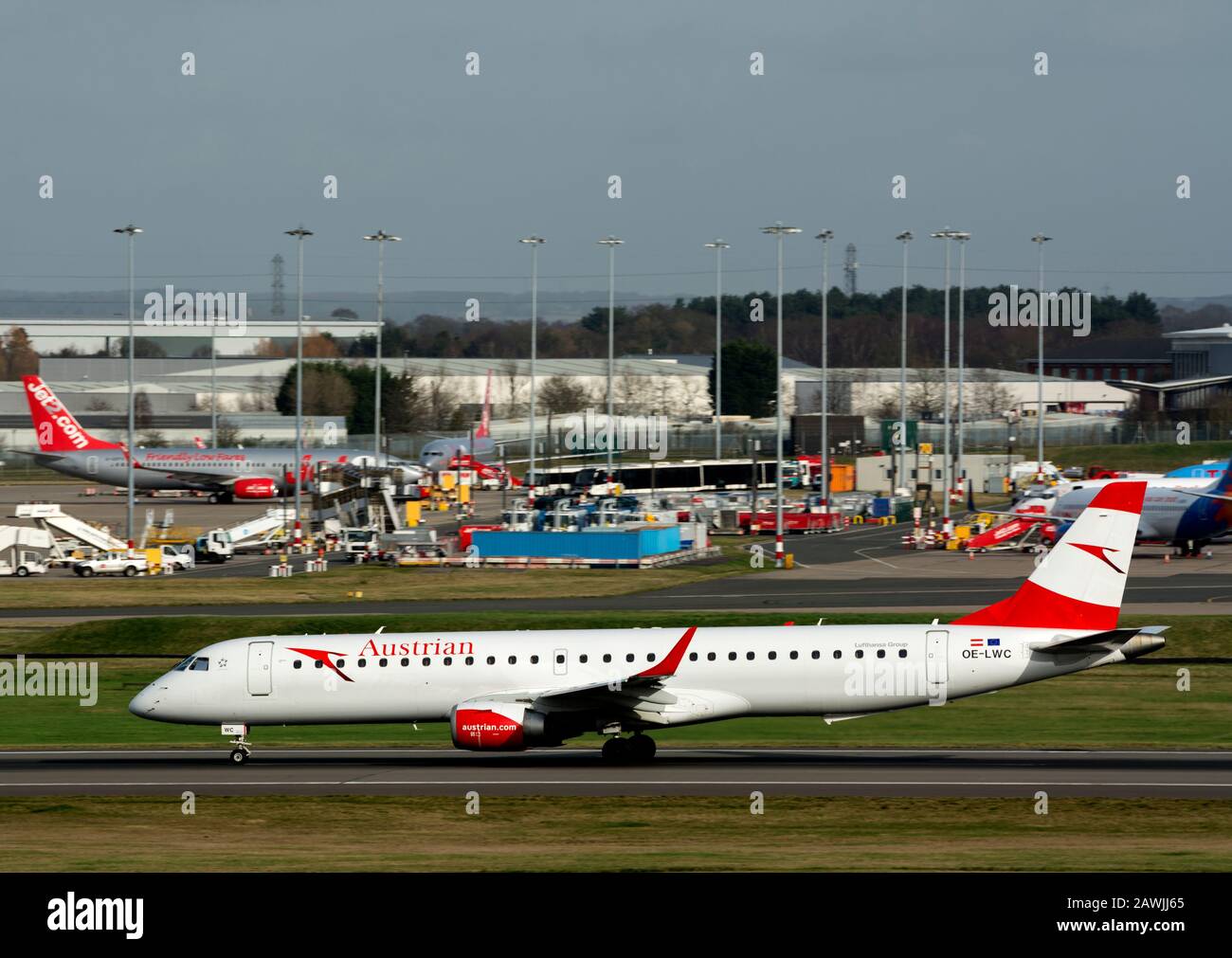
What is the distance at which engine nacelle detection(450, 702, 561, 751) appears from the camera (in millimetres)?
33188

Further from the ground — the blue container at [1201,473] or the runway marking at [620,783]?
the blue container at [1201,473]

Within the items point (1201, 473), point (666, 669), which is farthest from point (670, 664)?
point (1201, 473)

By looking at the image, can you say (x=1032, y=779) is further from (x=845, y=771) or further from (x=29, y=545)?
(x=29, y=545)

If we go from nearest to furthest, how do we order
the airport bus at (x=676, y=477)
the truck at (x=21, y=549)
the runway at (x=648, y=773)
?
the runway at (x=648, y=773) → the truck at (x=21, y=549) → the airport bus at (x=676, y=477)

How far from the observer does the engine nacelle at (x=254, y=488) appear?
405 feet

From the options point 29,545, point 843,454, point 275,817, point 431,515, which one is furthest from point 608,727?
point 843,454

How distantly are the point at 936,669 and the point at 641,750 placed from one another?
23.3 ft

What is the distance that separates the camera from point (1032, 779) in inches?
1221

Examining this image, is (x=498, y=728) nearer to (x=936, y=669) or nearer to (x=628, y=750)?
(x=628, y=750)

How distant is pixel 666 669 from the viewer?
33.4 metres

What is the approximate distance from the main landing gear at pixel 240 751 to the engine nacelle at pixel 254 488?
89497mm

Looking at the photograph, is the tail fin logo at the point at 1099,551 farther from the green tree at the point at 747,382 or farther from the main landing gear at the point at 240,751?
the green tree at the point at 747,382

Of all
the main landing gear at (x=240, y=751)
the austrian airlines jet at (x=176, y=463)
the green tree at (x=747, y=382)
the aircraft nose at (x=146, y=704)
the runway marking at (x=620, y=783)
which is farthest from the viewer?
the green tree at (x=747, y=382)
